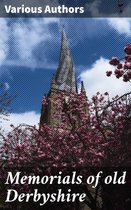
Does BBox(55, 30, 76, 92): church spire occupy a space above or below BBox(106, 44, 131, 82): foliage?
above

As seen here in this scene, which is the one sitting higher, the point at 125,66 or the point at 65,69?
the point at 65,69

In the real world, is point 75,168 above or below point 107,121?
below

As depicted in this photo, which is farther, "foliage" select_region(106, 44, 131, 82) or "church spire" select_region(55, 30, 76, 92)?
"church spire" select_region(55, 30, 76, 92)

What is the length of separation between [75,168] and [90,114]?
3.08 metres

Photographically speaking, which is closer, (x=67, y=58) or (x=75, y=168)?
(x=75, y=168)

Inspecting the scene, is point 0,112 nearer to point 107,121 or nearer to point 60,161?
point 60,161

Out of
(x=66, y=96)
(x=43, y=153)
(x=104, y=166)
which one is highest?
(x=66, y=96)

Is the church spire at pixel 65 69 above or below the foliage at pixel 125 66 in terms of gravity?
above

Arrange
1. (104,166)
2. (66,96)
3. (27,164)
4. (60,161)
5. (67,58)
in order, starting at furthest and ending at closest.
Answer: (67,58)
(66,96)
(27,164)
(60,161)
(104,166)

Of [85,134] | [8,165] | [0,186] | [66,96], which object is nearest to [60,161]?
[85,134]

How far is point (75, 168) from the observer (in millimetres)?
13844

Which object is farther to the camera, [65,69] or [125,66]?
[65,69]

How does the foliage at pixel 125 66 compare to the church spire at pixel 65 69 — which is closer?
the foliage at pixel 125 66

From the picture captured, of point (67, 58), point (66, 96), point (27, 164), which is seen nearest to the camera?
point (27, 164)
